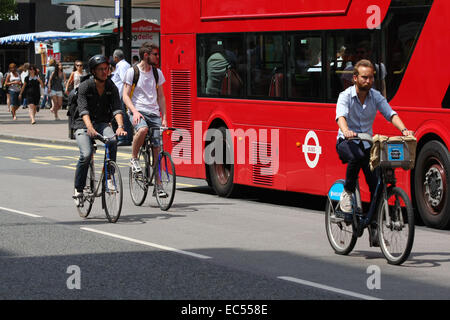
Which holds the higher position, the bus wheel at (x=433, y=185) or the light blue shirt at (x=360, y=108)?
the light blue shirt at (x=360, y=108)

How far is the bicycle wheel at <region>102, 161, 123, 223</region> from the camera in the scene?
11.2 meters

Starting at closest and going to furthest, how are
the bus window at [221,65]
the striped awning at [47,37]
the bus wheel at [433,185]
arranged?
the bus wheel at [433,185] → the bus window at [221,65] → the striped awning at [47,37]

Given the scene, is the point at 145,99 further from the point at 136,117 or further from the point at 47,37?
the point at 47,37

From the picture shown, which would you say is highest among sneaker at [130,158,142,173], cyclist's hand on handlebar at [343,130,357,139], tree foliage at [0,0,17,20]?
tree foliage at [0,0,17,20]

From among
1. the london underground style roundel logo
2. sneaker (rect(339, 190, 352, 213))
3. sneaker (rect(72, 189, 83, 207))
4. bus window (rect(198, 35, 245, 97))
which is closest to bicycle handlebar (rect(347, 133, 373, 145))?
sneaker (rect(339, 190, 352, 213))

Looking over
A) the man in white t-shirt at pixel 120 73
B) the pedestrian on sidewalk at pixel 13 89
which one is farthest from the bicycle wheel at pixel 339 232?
the pedestrian on sidewalk at pixel 13 89

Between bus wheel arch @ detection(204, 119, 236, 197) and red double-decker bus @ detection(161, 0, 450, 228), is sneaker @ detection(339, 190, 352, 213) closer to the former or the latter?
red double-decker bus @ detection(161, 0, 450, 228)

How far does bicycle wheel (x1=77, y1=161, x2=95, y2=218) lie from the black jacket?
1.81 ft

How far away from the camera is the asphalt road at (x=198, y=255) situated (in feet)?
24.7

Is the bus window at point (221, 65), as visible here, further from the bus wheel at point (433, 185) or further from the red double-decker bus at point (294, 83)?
the bus wheel at point (433, 185)

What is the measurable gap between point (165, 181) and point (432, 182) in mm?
3323

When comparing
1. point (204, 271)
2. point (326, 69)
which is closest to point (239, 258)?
point (204, 271)

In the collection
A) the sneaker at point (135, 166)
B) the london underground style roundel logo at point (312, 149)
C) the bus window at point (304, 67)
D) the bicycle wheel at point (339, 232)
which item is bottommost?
the bicycle wheel at point (339, 232)
